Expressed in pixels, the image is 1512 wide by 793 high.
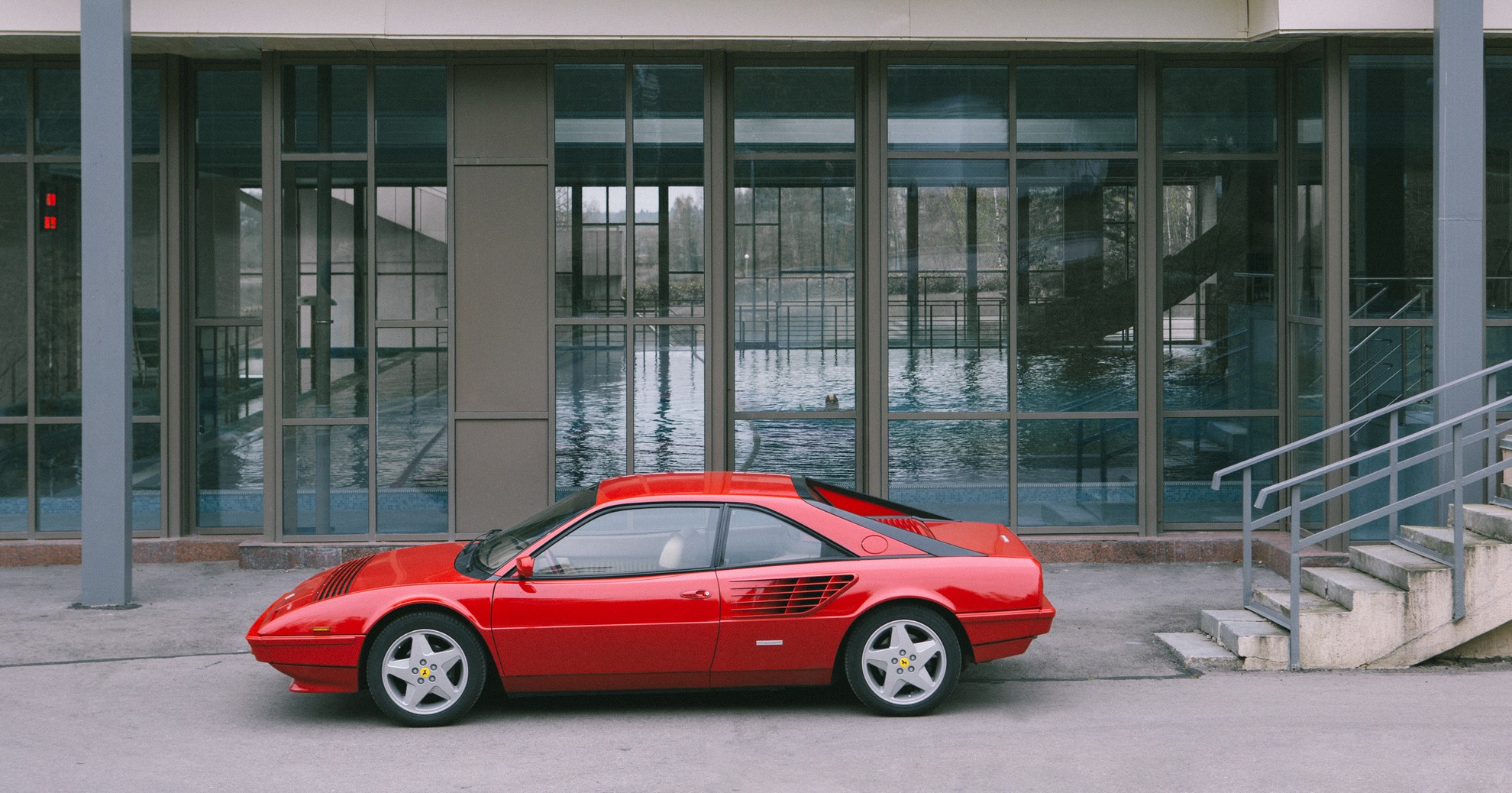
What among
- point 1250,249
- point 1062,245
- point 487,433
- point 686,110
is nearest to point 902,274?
point 1062,245

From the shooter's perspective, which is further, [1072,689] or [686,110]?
[686,110]

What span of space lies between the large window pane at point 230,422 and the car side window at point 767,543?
6.39 metres

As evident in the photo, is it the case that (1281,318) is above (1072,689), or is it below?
above

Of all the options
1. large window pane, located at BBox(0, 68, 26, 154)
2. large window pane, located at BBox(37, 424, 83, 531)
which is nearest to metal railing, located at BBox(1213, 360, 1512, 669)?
large window pane, located at BBox(37, 424, 83, 531)

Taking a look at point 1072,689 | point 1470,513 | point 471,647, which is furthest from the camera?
point 1470,513

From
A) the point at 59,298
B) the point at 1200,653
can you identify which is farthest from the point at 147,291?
the point at 1200,653

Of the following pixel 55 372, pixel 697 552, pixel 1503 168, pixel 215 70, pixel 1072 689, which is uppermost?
pixel 215 70

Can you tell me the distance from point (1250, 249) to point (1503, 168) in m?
2.15

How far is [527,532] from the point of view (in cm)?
793

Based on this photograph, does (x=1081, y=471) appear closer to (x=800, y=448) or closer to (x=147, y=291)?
(x=800, y=448)

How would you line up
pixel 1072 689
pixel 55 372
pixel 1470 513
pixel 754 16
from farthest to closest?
pixel 55 372 < pixel 754 16 < pixel 1470 513 < pixel 1072 689

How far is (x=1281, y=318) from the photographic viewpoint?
40.8ft

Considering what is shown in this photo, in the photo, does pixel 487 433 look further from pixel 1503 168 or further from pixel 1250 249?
pixel 1503 168

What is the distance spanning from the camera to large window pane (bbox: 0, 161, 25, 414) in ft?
40.3
